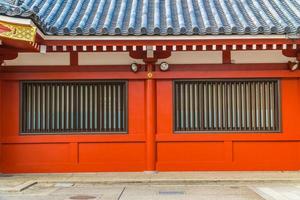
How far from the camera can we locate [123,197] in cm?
1043

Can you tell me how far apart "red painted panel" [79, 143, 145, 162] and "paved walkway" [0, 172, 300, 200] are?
1.51ft

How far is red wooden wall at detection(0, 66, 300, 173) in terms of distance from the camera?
44.5 ft

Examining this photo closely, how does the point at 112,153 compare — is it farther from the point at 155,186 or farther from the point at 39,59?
the point at 39,59

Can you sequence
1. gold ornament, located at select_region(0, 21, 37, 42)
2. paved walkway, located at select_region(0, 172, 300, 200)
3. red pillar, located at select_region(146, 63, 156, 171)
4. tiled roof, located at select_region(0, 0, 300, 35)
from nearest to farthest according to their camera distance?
paved walkway, located at select_region(0, 172, 300, 200) < gold ornament, located at select_region(0, 21, 37, 42) < tiled roof, located at select_region(0, 0, 300, 35) < red pillar, located at select_region(146, 63, 156, 171)

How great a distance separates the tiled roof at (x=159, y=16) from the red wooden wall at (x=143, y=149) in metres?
1.32

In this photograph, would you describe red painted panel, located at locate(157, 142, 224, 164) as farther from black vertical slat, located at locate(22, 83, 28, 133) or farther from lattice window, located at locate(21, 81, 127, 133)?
black vertical slat, located at locate(22, 83, 28, 133)

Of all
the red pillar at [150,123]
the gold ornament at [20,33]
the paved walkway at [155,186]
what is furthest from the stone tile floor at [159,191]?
the gold ornament at [20,33]

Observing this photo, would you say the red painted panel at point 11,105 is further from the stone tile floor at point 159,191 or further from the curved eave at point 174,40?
the stone tile floor at point 159,191

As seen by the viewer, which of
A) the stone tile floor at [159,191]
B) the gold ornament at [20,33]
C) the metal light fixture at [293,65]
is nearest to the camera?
the stone tile floor at [159,191]

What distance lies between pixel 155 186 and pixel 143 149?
189cm

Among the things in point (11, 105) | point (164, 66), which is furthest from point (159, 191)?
point (11, 105)

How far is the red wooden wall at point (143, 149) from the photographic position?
44.5 ft

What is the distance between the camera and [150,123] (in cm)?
1348

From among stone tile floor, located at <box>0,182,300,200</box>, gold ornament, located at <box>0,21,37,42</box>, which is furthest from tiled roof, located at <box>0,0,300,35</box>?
stone tile floor, located at <box>0,182,300,200</box>
